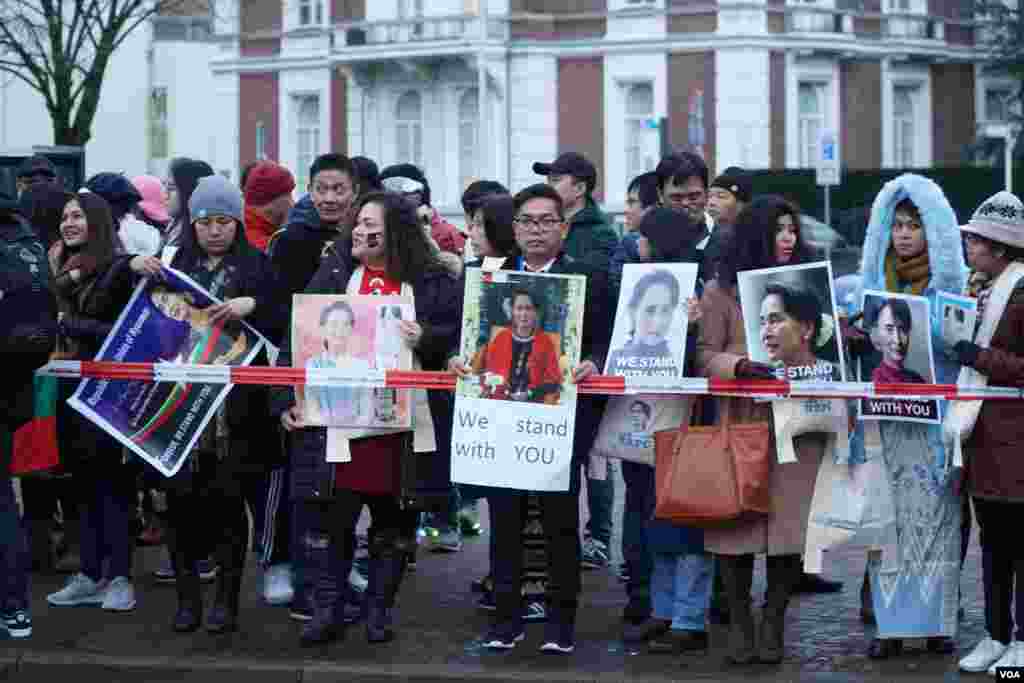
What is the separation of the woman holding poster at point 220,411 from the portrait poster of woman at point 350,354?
1.48 ft

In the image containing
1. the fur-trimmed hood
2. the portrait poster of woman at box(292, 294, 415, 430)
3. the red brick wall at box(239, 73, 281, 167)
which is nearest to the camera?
the fur-trimmed hood

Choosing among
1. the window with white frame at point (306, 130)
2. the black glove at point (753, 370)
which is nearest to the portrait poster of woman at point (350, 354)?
the black glove at point (753, 370)

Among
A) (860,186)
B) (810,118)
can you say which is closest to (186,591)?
(860,186)

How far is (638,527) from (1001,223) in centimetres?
229

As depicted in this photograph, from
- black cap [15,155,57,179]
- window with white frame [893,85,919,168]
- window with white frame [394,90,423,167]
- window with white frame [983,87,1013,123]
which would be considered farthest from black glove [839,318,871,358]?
window with white frame [983,87,1013,123]

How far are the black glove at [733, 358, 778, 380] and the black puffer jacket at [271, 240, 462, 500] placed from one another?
4.24 feet

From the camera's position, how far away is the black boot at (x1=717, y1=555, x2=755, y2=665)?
911cm

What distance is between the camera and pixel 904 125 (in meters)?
57.3

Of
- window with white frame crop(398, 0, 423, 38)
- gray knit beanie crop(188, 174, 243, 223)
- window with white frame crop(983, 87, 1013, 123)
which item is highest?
window with white frame crop(398, 0, 423, 38)

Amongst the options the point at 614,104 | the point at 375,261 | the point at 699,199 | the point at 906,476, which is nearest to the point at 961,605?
the point at 906,476

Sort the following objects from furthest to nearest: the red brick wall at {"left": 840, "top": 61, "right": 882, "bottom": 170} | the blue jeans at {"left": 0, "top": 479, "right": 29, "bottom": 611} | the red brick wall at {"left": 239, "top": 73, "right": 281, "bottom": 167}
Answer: the red brick wall at {"left": 239, "top": 73, "right": 281, "bottom": 167} < the red brick wall at {"left": 840, "top": 61, "right": 882, "bottom": 170} < the blue jeans at {"left": 0, "top": 479, "right": 29, "bottom": 611}

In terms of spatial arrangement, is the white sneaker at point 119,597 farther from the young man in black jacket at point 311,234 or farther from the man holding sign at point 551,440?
the man holding sign at point 551,440

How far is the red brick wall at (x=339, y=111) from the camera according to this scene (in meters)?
58.8

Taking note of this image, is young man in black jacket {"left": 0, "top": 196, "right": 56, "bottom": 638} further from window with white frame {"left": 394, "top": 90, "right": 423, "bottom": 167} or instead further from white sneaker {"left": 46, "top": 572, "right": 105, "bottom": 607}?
window with white frame {"left": 394, "top": 90, "right": 423, "bottom": 167}
